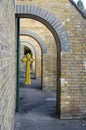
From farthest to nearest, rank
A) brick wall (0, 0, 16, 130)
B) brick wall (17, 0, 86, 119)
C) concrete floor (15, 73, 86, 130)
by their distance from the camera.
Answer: brick wall (17, 0, 86, 119) → concrete floor (15, 73, 86, 130) → brick wall (0, 0, 16, 130)

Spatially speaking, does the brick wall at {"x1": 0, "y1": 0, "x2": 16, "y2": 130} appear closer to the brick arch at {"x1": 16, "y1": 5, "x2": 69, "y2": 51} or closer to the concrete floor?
the concrete floor

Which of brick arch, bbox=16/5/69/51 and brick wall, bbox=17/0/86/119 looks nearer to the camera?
brick arch, bbox=16/5/69/51

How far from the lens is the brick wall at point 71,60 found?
361 inches

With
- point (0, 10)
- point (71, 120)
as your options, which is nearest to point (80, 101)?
point (71, 120)

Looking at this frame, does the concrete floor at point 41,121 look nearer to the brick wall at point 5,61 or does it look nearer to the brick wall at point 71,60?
the brick wall at point 71,60

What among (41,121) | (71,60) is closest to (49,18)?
(71,60)

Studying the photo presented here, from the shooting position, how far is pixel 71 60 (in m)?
9.21

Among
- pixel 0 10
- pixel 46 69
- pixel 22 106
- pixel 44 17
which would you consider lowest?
pixel 22 106

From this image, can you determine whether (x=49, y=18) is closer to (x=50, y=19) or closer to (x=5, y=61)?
(x=50, y=19)

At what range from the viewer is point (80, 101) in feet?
30.4

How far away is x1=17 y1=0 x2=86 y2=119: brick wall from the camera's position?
30.1ft

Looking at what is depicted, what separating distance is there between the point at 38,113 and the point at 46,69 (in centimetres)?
683

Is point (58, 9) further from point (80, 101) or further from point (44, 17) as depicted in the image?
point (80, 101)

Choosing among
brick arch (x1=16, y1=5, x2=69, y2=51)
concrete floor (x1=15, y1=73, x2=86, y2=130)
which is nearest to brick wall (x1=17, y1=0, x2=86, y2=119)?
brick arch (x1=16, y1=5, x2=69, y2=51)
